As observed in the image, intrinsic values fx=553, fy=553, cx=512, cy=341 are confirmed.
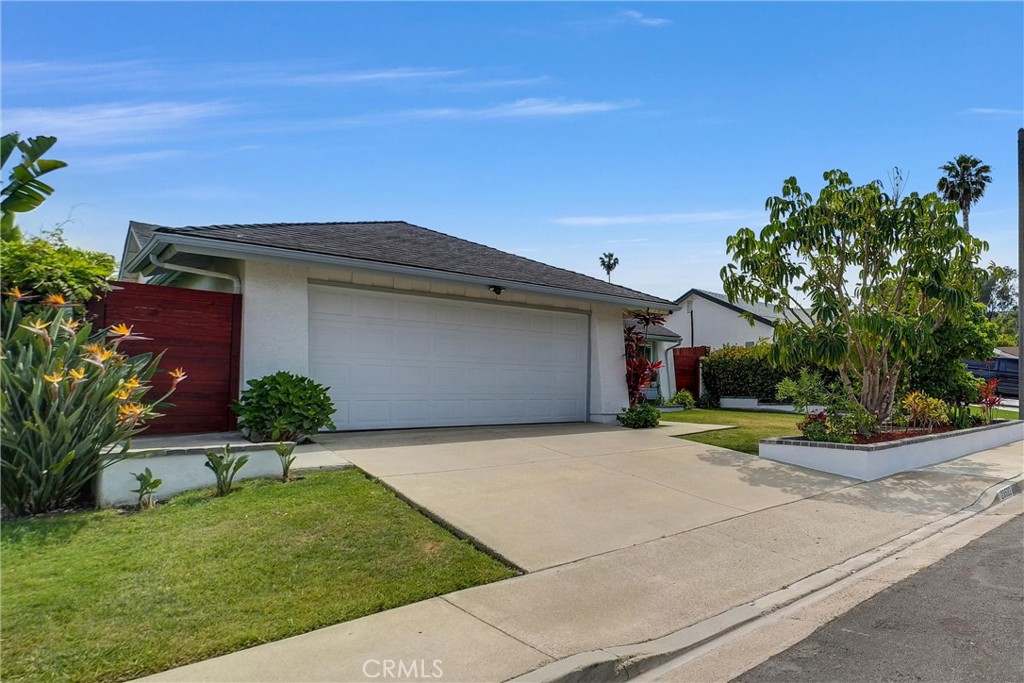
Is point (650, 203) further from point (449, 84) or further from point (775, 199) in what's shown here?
point (449, 84)

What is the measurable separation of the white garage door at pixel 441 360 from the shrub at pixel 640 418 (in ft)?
3.12

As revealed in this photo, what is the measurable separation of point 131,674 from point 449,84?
9.13 metres

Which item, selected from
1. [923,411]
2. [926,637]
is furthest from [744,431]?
[926,637]

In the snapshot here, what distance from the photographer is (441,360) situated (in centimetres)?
1047

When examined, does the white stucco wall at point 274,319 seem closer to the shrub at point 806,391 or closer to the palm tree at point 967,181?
the shrub at point 806,391

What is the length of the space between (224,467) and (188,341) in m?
3.07

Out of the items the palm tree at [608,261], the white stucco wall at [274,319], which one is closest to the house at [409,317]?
the white stucco wall at [274,319]

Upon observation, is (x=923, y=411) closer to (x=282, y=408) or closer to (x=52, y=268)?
(x=282, y=408)

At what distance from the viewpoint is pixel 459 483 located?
6543 mm

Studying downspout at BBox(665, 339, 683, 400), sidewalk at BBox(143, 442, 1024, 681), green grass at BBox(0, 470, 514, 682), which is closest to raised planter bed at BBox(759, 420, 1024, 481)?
sidewalk at BBox(143, 442, 1024, 681)

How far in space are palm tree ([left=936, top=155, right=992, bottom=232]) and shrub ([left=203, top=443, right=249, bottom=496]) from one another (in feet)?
144

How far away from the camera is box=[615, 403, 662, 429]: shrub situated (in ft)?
39.5

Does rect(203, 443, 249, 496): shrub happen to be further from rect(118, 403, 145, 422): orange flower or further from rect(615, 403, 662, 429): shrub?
rect(615, 403, 662, 429): shrub

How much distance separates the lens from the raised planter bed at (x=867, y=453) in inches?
340
